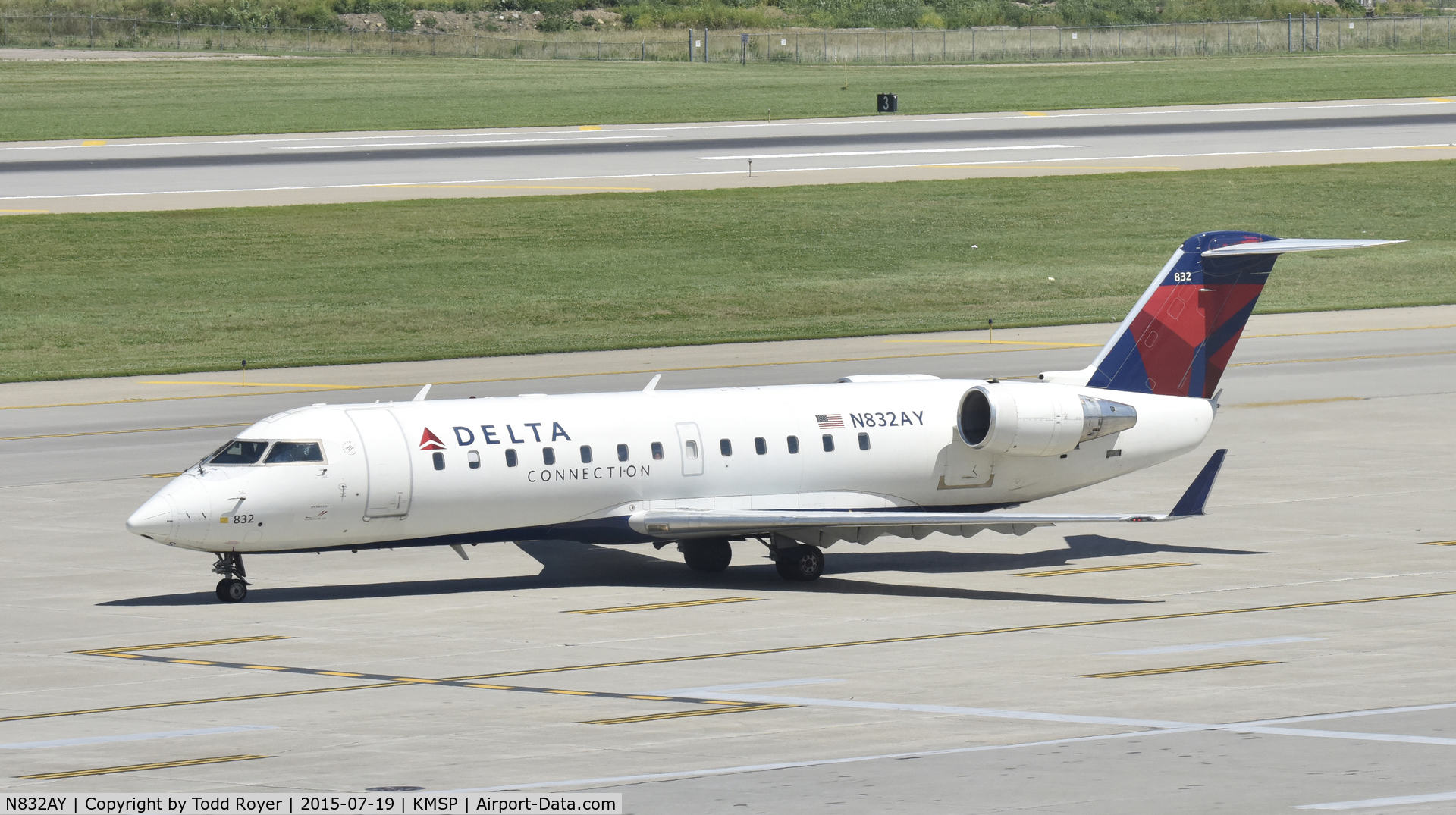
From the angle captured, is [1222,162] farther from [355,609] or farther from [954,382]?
[355,609]

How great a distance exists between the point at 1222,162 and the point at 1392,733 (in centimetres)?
7635

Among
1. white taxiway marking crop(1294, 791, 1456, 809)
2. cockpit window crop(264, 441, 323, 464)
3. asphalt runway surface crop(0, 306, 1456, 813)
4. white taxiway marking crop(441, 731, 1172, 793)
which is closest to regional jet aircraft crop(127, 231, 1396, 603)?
cockpit window crop(264, 441, 323, 464)

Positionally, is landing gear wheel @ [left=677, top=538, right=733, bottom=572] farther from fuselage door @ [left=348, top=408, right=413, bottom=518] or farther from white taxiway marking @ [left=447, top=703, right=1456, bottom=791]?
white taxiway marking @ [left=447, top=703, right=1456, bottom=791]

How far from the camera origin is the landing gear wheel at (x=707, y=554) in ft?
108

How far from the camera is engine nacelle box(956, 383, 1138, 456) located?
109ft

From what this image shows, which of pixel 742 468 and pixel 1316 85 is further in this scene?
pixel 1316 85

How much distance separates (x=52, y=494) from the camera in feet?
131

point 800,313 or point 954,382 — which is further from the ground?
point 954,382

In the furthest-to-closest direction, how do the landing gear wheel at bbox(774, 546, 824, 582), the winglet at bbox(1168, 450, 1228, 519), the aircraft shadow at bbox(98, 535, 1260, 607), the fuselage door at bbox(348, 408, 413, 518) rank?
the landing gear wheel at bbox(774, 546, 824, 582) < the aircraft shadow at bbox(98, 535, 1260, 607) < the winglet at bbox(1168, 450, 1228, 519) < the fuselage door at bbox(348, 408, 413, 518)

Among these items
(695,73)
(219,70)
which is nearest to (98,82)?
(219,70)

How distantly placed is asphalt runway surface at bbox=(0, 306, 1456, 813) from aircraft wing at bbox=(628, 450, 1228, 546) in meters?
0.93

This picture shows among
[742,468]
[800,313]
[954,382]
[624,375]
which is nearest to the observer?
[742,468]

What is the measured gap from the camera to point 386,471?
30.4 m

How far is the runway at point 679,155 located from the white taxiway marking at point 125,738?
61.3m
